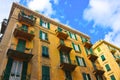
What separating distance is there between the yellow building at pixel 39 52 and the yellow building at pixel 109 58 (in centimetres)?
951

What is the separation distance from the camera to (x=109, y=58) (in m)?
32.4

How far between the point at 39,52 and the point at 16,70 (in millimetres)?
4268

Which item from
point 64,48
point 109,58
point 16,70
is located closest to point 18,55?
point 16,70

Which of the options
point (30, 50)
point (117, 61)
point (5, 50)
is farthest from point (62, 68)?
point (117, 61)

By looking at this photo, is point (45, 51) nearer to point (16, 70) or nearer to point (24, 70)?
point (24, 70)

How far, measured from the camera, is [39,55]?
16.9 m

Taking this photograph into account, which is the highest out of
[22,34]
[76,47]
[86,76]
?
[76,47]

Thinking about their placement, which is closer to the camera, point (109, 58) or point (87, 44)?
point (87, 44)

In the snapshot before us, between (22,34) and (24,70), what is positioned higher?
(22,34)

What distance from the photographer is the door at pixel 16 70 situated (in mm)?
13070

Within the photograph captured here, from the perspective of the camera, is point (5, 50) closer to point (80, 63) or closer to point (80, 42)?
point (80, 63)

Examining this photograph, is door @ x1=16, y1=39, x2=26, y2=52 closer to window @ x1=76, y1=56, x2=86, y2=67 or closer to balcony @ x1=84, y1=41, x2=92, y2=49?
window @ x1=76, y1=56, x2=86, y2=67

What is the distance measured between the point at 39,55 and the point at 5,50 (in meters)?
4.02

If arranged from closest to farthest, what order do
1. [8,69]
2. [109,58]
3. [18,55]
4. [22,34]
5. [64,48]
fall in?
[8,69] < [18,55] < [22,34] < [64,48] < [109,58]
